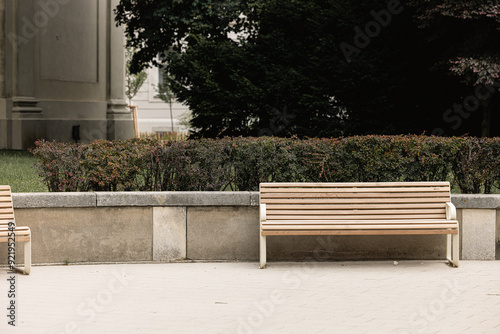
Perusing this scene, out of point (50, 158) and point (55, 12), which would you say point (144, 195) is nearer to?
point (50, 158)

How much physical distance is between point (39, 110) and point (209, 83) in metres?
7.96

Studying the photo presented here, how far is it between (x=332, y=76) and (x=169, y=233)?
7822 mm

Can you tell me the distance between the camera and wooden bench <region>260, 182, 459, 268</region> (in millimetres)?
8703

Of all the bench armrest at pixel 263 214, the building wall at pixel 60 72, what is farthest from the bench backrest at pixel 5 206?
the building wall at pixel 60 72

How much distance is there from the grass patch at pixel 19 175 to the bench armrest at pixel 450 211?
464 cm

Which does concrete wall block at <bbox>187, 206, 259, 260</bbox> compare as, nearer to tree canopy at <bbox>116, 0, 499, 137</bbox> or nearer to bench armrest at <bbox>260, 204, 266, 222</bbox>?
bench armrest at <bbox>260, 204, 266, 222</bbox>

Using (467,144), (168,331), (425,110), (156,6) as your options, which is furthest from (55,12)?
(168,331)

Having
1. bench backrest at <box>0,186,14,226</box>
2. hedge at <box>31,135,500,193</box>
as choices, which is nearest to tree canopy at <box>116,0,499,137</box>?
hedge at <box>31,135,500,193</box>

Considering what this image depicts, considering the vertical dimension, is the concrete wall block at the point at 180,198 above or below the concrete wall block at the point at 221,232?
above

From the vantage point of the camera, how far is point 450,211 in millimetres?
8664

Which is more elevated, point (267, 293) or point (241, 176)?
point (241, 176)

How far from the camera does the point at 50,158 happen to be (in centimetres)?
911

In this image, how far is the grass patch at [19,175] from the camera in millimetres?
10117

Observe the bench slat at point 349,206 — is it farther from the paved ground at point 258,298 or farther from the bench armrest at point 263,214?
the paved ground at point 258,298
